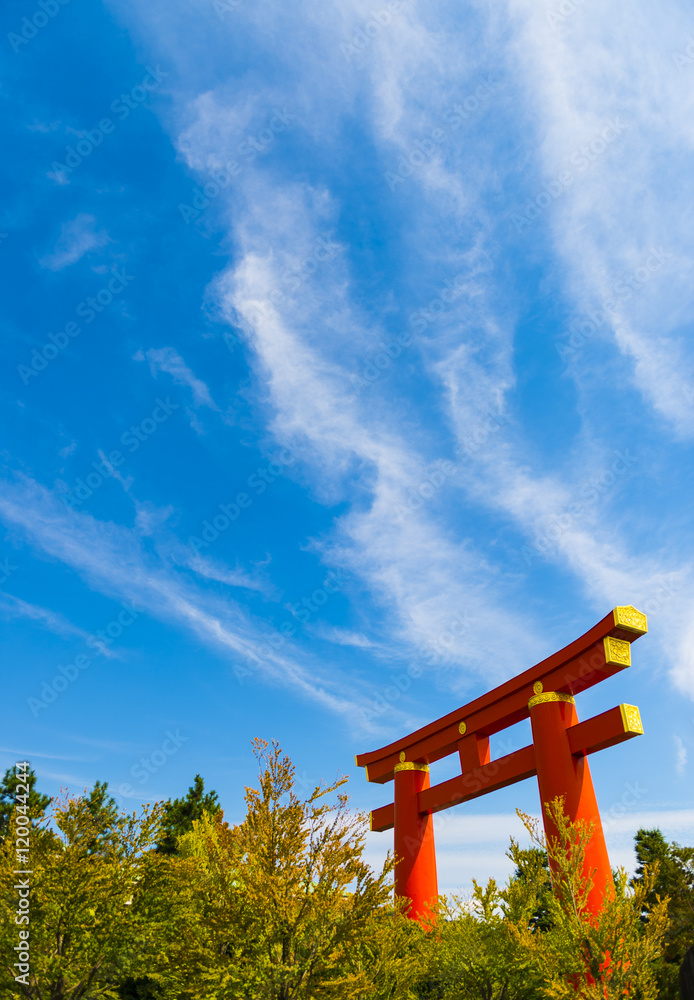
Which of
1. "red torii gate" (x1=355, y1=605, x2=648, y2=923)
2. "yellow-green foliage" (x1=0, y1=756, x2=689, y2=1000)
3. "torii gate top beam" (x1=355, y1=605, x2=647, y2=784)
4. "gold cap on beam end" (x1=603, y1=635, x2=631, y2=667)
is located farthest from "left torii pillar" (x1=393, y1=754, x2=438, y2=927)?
"gold cap on beam end" (x1=603, y1=635, x2=631, y2=667)

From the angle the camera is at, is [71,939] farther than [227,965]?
Yes

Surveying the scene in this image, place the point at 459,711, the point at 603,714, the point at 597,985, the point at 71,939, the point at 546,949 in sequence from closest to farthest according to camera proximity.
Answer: the point at 597,985 < the point at 546,949 < the point at 71,939 < the point at 603,714 < the point at 459,711

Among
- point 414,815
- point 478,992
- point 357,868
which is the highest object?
point 414,815

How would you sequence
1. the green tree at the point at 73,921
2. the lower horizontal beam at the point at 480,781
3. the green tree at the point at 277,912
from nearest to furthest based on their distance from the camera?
1. the green tree at the point at 277,912
2. the green tree at the point at 73,921
3. the lower horizontal beam at the point at 480,781

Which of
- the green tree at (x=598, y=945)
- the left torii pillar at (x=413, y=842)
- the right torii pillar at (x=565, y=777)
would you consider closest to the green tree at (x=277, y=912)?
the green tree at (x=598, y=945)

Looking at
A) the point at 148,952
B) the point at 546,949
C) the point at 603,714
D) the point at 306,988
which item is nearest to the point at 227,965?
the point at 306,988

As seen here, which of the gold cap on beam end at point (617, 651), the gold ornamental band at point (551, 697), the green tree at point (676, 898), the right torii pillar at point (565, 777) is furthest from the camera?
the green tree at point (676, 898)

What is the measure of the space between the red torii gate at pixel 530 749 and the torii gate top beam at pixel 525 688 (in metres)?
0.02

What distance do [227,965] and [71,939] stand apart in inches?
183

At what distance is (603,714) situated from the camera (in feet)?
43.9

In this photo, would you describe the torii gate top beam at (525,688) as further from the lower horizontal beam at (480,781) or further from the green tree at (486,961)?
the green tree at (486,961)

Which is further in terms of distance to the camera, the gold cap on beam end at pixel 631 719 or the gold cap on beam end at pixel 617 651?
the gold cap on beam end at pixel 617 651

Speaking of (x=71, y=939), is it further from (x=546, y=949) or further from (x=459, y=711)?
(x=459, y=711)

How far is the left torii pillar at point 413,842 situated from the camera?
18438 mm
